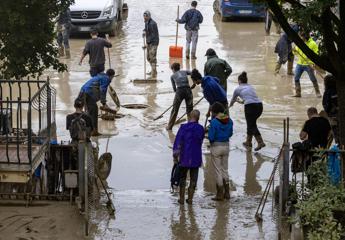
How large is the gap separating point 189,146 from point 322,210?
2929 millimetres

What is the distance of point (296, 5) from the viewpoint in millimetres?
11812

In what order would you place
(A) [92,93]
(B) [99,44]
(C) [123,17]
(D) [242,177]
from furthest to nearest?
(C) [123,17], (B) [99,44], (A) [92,93], (D) [242,177]

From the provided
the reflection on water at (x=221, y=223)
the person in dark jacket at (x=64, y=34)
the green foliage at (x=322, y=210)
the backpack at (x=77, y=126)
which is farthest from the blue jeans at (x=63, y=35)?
the green foliage at (x=322, y=210)

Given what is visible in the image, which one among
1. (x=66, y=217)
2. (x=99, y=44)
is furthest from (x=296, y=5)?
(x=99, y=44)

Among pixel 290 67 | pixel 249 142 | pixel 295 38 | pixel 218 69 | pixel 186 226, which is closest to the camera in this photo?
pixel 295 38

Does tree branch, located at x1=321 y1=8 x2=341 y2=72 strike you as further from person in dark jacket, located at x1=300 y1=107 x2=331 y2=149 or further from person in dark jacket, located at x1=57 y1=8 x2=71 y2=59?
person in dark jacket, located at x1=57 y1=8 x2=71 y2=59

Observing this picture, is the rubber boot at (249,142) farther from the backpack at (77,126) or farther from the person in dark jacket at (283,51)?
the person in dark jacket at (283,51)

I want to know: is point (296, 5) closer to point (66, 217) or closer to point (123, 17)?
point (66, 217)

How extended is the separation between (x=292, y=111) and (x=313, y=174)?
7500 millimetres

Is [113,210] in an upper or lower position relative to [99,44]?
lower

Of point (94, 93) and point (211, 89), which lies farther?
point (94, 93)

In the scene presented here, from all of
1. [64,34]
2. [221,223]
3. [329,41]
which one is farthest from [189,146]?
[64,34]

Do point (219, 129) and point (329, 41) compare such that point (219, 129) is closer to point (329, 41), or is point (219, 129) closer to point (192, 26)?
point (329, 41)

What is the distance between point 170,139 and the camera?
1681 cm
